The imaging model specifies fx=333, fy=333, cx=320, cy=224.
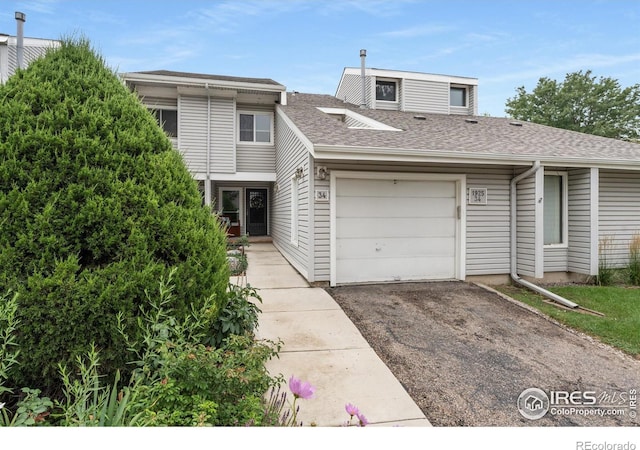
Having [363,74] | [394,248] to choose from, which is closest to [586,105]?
[363,74]

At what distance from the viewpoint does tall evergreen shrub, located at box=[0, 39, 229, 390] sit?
1.97 meters

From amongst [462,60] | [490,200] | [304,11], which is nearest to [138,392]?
[304,11]

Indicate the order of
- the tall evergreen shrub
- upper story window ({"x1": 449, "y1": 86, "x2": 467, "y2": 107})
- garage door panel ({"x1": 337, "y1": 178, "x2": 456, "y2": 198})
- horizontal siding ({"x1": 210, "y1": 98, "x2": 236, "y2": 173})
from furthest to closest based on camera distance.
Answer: upper story window ({"x1": 449, "y1": 86, "x2": 467, "y2": 107}) → horizontal siding ({"x1": 210, "y1": 98, "x2": 236, "y2": 173}) → garage door panel ({"x1": 337, "y1": 178, "x2": 456, "y2": 198}) → the tall evergreen shrub

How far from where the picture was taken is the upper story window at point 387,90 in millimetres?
14648

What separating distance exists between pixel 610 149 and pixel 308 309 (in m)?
7.88

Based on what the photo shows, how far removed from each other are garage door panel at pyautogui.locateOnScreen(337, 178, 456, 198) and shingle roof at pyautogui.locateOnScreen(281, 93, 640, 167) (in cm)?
72

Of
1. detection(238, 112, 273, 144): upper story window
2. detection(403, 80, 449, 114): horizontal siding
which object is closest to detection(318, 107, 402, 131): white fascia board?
detection(238, 112, 273, 144): upper story window

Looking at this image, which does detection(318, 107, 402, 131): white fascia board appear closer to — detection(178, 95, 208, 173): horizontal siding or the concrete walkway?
detection(178, 95, 208, 173): horizontal siding

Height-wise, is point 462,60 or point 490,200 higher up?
point 462,60

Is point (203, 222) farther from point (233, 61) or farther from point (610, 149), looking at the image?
point (610, 149)

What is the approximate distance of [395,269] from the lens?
257 inches

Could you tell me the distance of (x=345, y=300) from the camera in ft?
17.5

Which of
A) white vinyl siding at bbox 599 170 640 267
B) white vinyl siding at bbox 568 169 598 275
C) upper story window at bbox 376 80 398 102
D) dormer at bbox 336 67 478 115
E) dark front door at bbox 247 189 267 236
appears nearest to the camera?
white vinyl siding at bbox 568 169 598 275

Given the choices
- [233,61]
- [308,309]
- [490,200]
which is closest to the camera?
[233,61]
